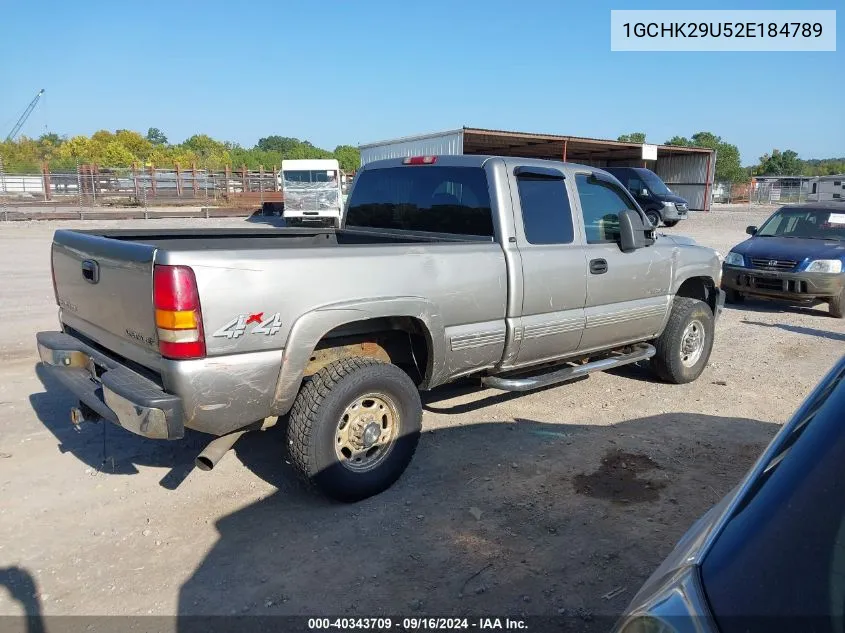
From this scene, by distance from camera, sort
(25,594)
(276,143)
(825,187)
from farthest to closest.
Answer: (276,143), (825,187), (25,594)

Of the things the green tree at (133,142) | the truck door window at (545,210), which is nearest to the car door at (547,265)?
the truck door window at (545,210)

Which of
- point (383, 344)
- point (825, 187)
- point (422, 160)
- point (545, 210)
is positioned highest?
point (825, 187)

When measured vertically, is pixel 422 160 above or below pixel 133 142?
below

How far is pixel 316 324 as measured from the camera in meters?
3.37

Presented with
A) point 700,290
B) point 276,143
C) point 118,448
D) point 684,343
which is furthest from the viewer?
point 276,143

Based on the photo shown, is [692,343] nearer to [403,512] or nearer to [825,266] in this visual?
[403,512]

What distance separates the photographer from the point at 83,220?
2492cm

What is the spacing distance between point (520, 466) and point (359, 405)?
1276mm

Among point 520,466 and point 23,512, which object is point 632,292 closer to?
point 520,466

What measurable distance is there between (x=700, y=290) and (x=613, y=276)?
72.5 inches

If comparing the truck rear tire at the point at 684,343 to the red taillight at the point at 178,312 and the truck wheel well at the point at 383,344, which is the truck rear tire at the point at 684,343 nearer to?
the truck wheel well at the point at 383,344

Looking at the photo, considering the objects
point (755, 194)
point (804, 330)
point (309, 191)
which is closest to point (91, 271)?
point (804, 330)

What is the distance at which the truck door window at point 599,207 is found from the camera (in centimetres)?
499

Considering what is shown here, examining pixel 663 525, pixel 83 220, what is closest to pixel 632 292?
pixel 663 525
